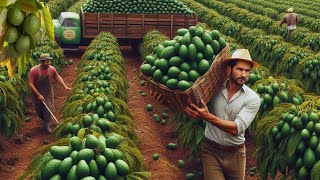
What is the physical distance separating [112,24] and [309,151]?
38.2 feet

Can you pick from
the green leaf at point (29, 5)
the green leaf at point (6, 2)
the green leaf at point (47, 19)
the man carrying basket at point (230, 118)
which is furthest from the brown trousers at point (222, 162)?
the green leaf at point (6, 2)

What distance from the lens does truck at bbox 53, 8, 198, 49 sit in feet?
50.9

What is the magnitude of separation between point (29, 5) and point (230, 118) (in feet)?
10.4

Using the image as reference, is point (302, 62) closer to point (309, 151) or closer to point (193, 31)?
point (309, 151)

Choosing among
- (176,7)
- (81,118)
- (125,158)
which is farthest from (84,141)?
(176,7)

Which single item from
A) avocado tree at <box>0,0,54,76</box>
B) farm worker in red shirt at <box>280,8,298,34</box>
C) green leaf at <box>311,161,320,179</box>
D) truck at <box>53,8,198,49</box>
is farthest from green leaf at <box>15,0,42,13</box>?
farm worker in red shirt at <box>280,8,298,34</box>

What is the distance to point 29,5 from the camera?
161 centimetres

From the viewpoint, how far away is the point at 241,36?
16.1 metres

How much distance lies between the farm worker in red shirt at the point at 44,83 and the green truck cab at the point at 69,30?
22.3 feet

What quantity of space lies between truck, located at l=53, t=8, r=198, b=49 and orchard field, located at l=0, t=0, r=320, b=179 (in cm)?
163

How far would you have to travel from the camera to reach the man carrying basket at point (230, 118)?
14.0ft

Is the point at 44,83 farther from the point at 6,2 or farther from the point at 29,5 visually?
the point at 6,2

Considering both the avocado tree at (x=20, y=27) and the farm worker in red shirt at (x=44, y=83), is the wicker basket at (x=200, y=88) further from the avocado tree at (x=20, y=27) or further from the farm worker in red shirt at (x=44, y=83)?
the farm worker in red shirt at (x=44, y=83)

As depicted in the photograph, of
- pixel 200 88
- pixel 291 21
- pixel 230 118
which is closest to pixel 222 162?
pixel 230 118
